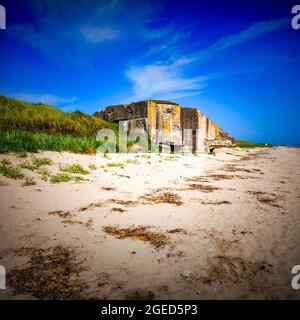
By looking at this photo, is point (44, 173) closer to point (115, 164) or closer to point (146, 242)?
point (115, 164)

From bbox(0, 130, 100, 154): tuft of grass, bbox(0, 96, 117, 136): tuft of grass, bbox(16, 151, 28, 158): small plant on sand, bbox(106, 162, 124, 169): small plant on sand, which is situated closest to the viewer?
bbox(16, 151, 28, 158): small plant on sand

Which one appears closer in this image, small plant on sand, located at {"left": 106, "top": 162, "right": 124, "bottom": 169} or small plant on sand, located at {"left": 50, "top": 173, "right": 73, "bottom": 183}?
small plant on sand, located at {"left": 50, "top": 173, "right": 73, "bottom": 183}

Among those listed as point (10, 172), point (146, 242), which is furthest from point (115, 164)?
point (146, 242)

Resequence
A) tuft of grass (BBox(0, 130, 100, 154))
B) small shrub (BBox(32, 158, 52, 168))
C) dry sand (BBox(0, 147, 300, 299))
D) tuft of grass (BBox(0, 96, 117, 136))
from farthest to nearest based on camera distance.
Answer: tuft of grass (BBox(0, 96, 117, 136)), tuft of grass (BBox(0, 130, 100, 154)), small shrub (BBox(32, 158, 52, 168)), dry sand (BBox(0, 147, 300, 299))

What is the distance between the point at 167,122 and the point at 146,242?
11902 millimetres

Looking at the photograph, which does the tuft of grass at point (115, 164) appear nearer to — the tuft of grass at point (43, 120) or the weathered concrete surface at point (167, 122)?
the tuft of grass at point (43, 120)

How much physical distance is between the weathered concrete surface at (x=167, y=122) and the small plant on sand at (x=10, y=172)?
29.5 ft

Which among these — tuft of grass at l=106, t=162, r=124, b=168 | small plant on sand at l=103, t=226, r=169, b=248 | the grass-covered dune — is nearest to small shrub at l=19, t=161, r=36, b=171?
the grass-covered dune

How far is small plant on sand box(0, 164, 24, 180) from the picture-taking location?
492cm

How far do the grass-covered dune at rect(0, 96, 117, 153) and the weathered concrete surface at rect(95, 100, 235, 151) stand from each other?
1921mm

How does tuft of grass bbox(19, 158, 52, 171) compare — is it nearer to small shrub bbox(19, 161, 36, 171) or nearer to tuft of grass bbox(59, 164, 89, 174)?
small shrub bbox(19, 161, 36, 171)

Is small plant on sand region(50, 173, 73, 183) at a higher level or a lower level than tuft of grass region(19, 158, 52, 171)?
lower

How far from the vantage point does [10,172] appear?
5.02 meters
